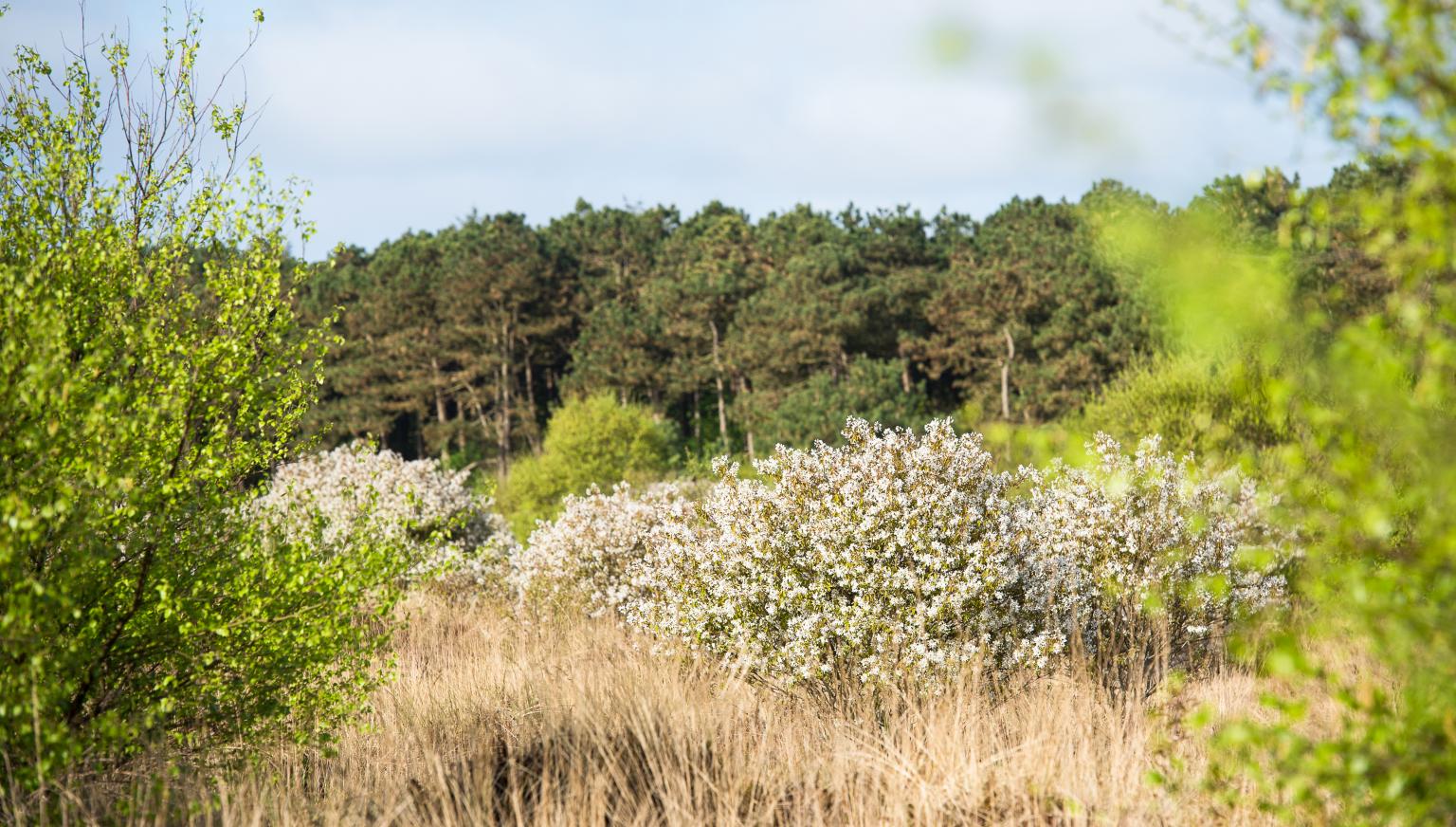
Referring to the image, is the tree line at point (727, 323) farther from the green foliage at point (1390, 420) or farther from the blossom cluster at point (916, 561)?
the green foliage at point (1390, 420)

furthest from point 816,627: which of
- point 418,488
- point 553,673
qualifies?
point 418,488

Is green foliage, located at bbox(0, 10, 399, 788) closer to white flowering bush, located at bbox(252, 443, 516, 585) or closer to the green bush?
white flowering bush, located at bbox(252, 443, 516, 585)

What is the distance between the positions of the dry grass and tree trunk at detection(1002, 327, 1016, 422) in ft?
104

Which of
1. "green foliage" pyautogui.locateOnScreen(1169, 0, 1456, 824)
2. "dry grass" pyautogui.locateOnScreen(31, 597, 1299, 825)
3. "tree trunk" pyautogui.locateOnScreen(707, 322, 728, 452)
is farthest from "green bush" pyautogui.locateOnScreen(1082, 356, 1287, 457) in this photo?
"tree trunk" pyautogui.locateOnScreen(707, 322, 728, 452)

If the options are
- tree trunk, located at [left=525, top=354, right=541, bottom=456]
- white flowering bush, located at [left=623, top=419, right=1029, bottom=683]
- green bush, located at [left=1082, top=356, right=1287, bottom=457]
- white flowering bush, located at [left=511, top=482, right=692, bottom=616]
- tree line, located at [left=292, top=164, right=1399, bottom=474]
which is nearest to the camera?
white flowering bush, located at [left=623, top=419, right=1029, bottom=683]

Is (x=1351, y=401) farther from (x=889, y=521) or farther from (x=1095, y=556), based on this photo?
(x=1095, y=556)

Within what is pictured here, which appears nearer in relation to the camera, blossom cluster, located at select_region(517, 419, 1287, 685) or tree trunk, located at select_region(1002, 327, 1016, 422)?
blossom cluster, located at select_region(517, 419, 1287, 685)

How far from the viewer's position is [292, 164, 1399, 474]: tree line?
36.8 m

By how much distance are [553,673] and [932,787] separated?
306 cm

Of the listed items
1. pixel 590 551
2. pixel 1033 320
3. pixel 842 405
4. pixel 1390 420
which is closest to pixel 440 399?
pixel 842 405

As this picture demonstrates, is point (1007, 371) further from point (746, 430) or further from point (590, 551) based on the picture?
point (590, 551)

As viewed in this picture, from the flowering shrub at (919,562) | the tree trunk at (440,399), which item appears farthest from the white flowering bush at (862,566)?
the tree trunk at (440,399)

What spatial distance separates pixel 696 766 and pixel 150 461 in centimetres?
309

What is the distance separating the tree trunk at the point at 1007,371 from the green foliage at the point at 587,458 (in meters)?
12.3
